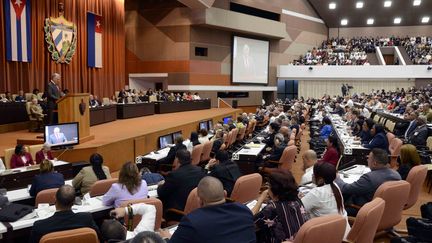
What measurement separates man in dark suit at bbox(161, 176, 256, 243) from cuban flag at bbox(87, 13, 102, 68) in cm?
1690

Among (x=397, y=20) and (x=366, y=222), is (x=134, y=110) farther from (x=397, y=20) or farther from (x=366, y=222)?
(x=397, y=20)

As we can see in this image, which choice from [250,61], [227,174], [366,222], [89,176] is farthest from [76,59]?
[366,222]

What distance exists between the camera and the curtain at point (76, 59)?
47.4 ft

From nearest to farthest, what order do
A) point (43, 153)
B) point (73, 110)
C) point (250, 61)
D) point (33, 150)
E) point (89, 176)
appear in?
1. point (89, 176)
2. point (43, 153)
3. point (33, 150)
4. point (73, 110)
5. point (250, 61)

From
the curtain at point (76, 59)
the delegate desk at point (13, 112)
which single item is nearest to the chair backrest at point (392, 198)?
the delegate desk at point (13, 112)

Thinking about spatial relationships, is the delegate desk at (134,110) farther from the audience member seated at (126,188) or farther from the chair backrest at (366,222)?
the chair backrest at (366,222)

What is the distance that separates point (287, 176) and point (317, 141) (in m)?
7.24

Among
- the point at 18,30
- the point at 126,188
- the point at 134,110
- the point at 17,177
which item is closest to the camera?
the point at 126,188

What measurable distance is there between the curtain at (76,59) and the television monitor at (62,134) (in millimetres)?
6398

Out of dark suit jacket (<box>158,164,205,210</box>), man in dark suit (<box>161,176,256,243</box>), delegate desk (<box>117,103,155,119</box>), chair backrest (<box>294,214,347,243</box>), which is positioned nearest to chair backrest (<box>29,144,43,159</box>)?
dark suit jacket (<box>158,164,205,210</box>)

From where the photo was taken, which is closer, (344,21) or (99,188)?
(99,188)

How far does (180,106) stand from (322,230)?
18.2m

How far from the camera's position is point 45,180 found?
5.25 meters

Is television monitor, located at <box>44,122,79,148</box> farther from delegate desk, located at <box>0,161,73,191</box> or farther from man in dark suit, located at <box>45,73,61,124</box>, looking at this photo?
delegate desk, located at <box>0,161,73,191</box>
